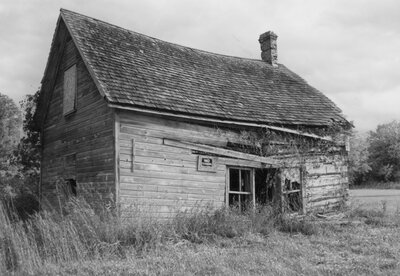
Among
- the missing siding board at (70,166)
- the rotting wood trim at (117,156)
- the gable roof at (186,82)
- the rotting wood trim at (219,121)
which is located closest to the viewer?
the rotting wood trim at (117,156)

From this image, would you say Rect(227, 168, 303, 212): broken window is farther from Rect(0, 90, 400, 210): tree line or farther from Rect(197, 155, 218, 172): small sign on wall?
Rect(0, 90, 400, 210): tree line

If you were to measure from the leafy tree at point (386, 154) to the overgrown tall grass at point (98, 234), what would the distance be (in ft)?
161

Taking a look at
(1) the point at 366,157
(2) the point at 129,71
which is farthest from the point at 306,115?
(1) the point at 366,157

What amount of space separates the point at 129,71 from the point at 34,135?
296 inches

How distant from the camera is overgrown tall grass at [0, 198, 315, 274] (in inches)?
266

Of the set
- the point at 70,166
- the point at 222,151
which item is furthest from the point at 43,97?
the point at 222,151

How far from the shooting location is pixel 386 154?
57406 millimetres

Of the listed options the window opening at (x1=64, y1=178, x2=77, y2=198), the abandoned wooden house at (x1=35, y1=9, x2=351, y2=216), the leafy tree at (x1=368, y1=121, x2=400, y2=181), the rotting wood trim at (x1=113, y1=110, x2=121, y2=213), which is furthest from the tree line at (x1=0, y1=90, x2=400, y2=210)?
the rotting wood trim at (x1=113, y1=110, x2=121, y2=213)

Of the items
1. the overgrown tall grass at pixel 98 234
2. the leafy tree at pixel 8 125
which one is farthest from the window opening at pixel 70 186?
the leafy tree at pixel 8 125

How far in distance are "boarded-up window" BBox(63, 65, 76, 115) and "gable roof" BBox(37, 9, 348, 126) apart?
1.44m

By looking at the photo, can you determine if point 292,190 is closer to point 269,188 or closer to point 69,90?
point 269,188

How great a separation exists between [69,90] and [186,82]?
389 cm

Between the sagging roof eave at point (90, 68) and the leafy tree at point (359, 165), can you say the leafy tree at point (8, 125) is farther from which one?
the leafy tree at point (359, 165)

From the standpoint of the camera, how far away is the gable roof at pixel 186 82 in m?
11.2
